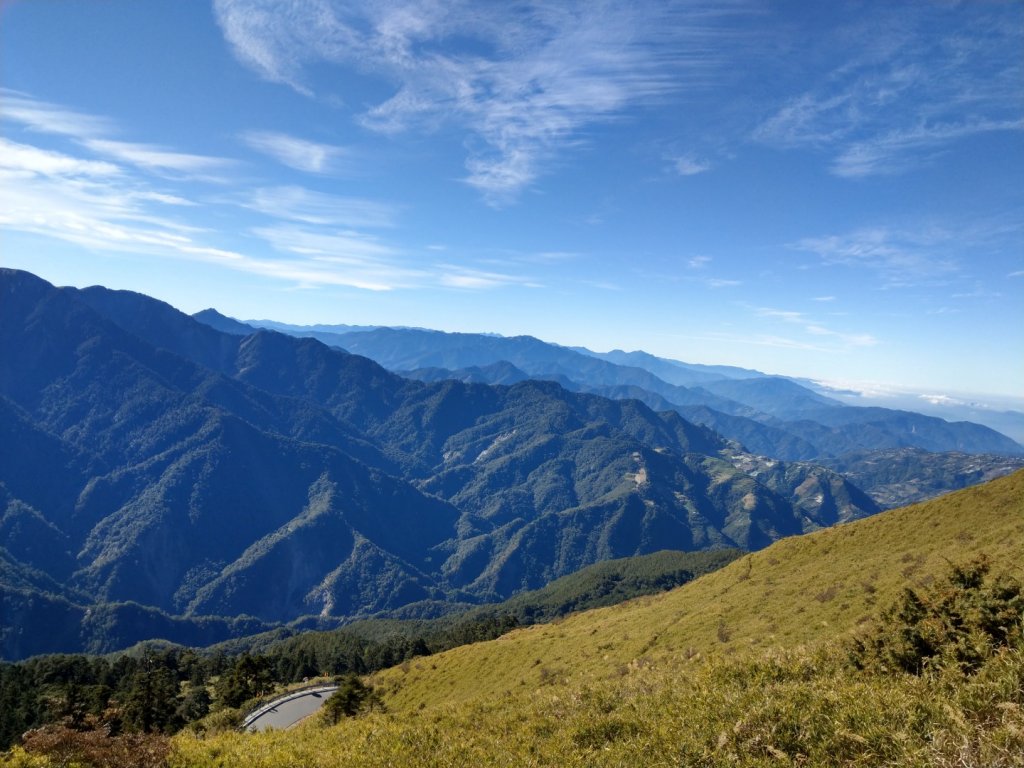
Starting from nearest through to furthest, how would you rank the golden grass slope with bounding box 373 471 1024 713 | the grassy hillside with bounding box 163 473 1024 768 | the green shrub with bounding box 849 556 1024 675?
1. the grassy hillside with bounding box 163 473 1024 768
2. the green shrub with bounding box 849 556 1024 675
3. the golden grass slope with bounding box 373 471 1024 713

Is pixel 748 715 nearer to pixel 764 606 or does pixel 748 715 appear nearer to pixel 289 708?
pixel 764 606

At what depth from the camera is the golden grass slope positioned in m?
34.2

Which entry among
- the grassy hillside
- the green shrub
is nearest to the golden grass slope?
the grassy hillside

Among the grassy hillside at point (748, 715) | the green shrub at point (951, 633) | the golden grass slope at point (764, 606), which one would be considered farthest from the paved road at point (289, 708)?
the green shrub at point (951, 633)

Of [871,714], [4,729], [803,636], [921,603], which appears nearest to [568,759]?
[871,714]

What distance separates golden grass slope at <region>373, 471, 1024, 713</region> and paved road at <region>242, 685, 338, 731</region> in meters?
12.8

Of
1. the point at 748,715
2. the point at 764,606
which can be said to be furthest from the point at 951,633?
the point at 764,606

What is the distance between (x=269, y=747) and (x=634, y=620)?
41.9 meters

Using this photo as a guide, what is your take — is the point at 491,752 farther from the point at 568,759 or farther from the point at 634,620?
the point at 634,620

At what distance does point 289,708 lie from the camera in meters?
70.9

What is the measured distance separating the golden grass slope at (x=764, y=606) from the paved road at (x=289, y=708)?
41.9 feet

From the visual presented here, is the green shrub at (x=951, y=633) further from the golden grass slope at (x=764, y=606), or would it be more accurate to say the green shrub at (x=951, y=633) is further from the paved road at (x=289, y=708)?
the paved road at (x=289, y=708)

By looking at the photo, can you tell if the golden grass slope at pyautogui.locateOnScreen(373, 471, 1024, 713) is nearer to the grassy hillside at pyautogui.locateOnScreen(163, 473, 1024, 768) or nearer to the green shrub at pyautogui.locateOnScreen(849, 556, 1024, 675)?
the grassy hillside at pyautogui.locateOnScreen(163, 473, 1024, 768)

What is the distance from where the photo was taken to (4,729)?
274 feet
